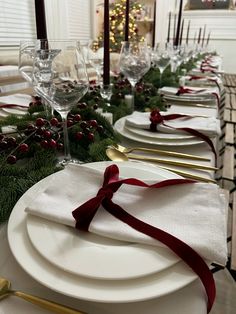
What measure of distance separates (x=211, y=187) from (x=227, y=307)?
0.44 meters

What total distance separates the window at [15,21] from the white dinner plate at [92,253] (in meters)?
3.63

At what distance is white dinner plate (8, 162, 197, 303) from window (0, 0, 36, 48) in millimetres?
3667

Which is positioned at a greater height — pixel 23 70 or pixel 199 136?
pixel 23 70

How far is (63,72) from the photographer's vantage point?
50cm

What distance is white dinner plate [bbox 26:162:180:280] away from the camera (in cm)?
25

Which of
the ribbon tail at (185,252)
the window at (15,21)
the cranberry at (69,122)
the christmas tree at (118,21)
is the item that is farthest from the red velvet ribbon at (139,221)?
the christmas tree at (118,21)

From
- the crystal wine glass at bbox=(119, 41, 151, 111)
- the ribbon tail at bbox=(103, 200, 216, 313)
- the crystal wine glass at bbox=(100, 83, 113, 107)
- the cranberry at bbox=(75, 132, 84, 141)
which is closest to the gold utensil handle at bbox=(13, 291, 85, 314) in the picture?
the ribbon tail at bbox=(103, 200, 216, 313)

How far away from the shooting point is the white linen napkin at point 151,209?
0.94ft

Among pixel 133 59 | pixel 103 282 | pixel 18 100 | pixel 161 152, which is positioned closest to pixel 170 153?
pixel 161 152

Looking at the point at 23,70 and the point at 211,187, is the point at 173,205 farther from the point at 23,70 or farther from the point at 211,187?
the point at 23,70

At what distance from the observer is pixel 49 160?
1.65ft

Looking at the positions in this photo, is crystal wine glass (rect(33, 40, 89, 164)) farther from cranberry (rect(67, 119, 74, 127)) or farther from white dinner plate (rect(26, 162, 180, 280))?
white dinner plate (rect(26, 162, 180, 280))

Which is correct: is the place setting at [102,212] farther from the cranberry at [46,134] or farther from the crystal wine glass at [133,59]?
the crystal wine glass at [133,59]

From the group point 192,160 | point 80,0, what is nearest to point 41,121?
point 192,160
